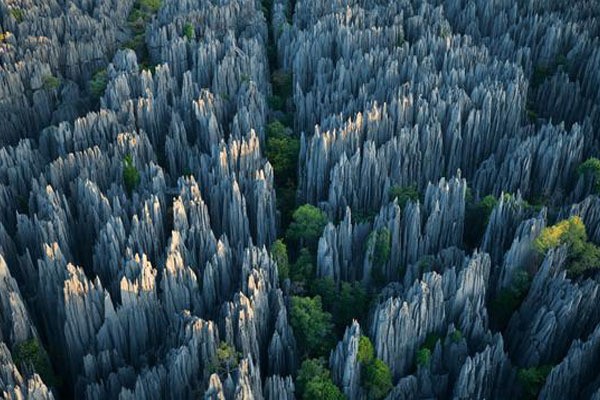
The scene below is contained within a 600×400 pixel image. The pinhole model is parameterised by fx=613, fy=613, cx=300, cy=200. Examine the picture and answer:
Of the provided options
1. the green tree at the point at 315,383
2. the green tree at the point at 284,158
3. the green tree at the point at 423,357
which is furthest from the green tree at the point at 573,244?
the green tree at the point at 284,158

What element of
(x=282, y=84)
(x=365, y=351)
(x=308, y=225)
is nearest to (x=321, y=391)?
(x=365, y=351)

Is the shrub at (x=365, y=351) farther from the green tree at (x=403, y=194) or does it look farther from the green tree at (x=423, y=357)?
the green tree at (x=403, y=194)

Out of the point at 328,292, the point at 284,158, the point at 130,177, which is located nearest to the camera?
the point at 328,292

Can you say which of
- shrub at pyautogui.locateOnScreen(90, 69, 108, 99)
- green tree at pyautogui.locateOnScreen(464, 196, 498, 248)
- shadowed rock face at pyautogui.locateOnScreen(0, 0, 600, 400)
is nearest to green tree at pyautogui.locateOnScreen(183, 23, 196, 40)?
shadowed rock face at pyautogui.locateOnScreen(0, 0, 600, 400)

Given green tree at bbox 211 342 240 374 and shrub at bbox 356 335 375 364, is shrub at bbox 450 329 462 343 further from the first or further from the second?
green tree at bbox 211 342 240 374

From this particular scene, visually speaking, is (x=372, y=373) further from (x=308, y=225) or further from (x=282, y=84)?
(x=282, y=84)
